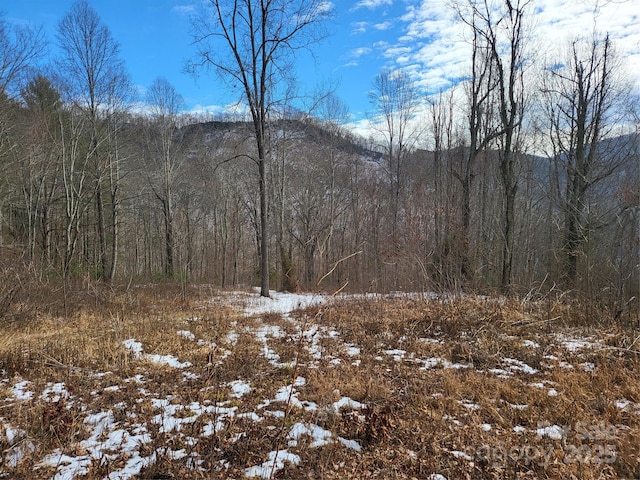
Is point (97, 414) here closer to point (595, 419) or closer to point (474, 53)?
point (595, 419)

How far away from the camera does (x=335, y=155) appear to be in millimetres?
23812

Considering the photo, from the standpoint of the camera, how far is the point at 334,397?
13.1 ft

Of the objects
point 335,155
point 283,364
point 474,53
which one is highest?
point 474,53

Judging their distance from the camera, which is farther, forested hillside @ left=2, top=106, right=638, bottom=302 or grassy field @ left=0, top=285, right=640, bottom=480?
forested hillside @ left=2, top=106, right=638, bottom=302

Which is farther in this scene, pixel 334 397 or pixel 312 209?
pixel 312 209

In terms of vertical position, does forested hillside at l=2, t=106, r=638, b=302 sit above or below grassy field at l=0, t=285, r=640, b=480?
above

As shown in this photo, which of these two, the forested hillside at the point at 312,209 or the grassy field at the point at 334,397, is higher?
the forested hillside at the point at 312,209

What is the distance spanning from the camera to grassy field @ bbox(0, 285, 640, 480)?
273cm

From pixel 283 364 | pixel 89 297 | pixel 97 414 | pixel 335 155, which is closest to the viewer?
pixel 97 414

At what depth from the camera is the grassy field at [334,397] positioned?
273 cm

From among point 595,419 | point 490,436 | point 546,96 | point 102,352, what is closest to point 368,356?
point 490,436

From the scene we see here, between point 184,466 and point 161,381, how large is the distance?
87.3 inches

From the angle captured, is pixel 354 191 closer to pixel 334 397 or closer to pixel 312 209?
pixel 312 209

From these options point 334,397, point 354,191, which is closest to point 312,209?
point 354,191
